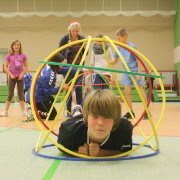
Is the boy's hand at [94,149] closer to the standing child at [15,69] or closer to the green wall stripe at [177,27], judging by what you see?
the standing child at [15,69]

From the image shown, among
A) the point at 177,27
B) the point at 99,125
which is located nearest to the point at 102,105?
the point at 99,125

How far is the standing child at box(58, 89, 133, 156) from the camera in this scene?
1.64 m

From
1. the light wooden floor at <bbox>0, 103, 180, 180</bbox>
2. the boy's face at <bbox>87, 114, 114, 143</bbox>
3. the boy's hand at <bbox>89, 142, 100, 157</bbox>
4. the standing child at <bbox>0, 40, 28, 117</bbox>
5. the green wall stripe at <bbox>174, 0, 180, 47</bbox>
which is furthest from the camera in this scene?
the green wall stripe at <bbox>174, 0, 180, 47</bbox>

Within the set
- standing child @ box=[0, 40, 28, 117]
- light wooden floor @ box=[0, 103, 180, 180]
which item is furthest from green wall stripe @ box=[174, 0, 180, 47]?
light wooden floor @ box=[0, 103, 180, 180]

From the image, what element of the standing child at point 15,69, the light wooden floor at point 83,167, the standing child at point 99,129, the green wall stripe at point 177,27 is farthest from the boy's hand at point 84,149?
the green wall stripe at point 177,27

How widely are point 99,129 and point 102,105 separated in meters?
0.12

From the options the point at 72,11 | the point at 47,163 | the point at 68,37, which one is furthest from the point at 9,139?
the point at 72,11

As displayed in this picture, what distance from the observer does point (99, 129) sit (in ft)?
5.38

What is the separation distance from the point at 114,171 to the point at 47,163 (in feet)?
1.22

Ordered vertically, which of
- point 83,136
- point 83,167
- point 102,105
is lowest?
point 83,167

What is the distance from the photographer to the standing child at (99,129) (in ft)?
5.37

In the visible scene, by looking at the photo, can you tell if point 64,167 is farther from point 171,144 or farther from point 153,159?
point 171,144

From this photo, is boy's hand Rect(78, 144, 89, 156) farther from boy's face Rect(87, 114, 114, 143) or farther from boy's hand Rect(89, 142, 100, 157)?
boy's face Rect(87, 114, 114, 143)

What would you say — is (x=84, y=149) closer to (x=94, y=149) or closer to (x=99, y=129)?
(x=94, y=149)
